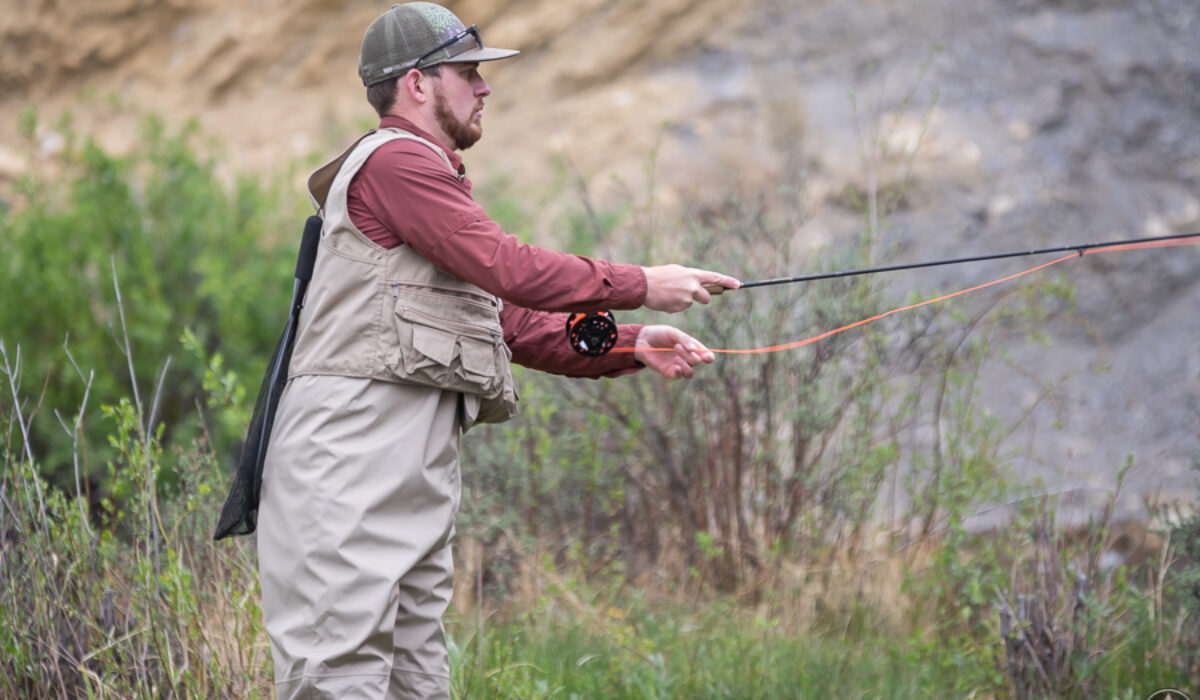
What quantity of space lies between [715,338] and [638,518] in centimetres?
91

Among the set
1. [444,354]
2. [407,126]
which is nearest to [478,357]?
[444,354]

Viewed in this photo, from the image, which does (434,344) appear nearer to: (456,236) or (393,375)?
(393,375)

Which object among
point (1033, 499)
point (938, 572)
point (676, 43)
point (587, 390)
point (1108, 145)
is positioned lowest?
point (938, 572)

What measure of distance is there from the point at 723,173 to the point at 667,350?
23.1 ft

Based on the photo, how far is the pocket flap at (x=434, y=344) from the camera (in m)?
2.22

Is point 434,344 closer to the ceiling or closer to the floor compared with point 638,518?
closer to the ceiling

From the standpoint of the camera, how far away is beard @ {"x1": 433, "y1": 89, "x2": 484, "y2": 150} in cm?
244

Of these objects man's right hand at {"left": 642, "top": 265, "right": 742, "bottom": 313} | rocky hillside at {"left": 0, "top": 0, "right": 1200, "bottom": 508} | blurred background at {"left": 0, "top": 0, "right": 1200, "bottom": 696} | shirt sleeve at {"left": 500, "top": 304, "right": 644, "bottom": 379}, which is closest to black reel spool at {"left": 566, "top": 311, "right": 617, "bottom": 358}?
shirt sleeve at {"left": 500, "top": 304, "right": 644, "bottom": 379}

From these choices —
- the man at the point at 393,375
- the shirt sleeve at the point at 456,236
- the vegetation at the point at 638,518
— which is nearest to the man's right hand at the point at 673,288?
the man at the point at 393,375

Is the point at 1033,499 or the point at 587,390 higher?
the point at 587,390

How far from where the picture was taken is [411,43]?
94.3 inches

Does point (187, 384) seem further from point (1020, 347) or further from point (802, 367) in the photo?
point (1020, 347)

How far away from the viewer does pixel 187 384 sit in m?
6.59

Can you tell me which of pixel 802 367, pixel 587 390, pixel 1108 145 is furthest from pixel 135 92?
pixel 1108 145
